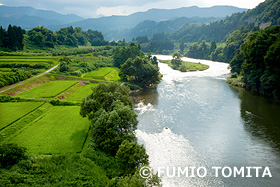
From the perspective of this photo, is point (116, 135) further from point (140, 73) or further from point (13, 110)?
point (140, 73)

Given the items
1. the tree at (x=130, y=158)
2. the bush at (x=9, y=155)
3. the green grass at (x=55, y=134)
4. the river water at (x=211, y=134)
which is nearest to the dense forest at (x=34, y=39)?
the river water at (x=211, y=134)

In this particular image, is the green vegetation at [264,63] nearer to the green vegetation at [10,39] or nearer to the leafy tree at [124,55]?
the leafy tree at [124,55]

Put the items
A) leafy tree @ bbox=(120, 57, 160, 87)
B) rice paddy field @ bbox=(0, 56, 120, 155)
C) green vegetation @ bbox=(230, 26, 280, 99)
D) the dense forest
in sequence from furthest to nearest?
the dense forest, leafy tree @ bbox=(120, 57, 160, 87), green vegetation @ bbox=(230, 26, 280, 99), rice paddy field @ bbox=(0, 56, 120, 155)

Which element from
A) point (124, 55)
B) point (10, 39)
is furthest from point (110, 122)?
point (10, 39)

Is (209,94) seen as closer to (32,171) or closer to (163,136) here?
(163,136)

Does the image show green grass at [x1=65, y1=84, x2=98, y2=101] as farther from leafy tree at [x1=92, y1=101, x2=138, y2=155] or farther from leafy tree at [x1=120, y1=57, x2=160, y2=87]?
leafy tree at [x1=92, y1=101, x2=138, y2=155]

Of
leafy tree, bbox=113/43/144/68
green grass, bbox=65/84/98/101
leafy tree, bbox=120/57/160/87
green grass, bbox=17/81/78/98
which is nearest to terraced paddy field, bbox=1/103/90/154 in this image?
green grass, bbox=65/84/98/101
